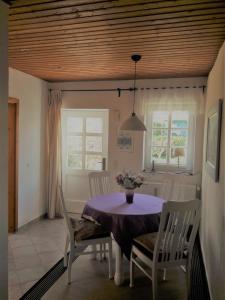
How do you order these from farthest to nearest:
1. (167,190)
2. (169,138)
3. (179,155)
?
(169,138), (179,155), (167,190)

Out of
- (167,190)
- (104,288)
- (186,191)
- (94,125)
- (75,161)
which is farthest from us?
(75,161)

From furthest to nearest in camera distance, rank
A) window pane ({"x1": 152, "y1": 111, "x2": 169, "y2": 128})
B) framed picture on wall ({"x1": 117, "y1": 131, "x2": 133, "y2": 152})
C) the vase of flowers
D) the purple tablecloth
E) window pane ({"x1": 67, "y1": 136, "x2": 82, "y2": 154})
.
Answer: window pane ({"x1": 67, "y1": 136, "x2": 82, "y2": 154})
framed picture on wall ({"x1": 117, "y1": 131, "x2": 133, "y2": 152})
window pane ({"x1": 152, "y1": 111, "x2": 169, "y2": 128})
the vase of flowers
the purple tablecloth

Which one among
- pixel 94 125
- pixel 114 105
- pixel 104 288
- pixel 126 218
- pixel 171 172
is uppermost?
pixel 114 105

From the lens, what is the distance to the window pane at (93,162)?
5254mm

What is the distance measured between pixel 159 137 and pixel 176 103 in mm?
662

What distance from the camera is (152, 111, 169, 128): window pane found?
4641mm

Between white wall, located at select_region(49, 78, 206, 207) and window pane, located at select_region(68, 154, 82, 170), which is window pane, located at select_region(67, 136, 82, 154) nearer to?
window pane, located at select_region(68, 154, 82, 170)

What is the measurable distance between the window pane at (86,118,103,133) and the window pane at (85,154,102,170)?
50 cm

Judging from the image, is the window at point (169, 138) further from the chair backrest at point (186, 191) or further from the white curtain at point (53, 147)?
the white curtain at point (53, 147)

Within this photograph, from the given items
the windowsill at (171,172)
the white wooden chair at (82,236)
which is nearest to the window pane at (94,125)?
the windowsill at (171,172)

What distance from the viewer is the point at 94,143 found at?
528 cm

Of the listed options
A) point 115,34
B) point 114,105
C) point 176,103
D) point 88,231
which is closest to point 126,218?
point 88,231

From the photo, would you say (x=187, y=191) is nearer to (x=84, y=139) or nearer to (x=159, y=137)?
(x=159, y=137)

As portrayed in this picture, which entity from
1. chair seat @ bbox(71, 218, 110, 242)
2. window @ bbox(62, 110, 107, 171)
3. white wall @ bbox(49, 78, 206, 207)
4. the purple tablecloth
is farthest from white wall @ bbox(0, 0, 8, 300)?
window @ bbox(62, 110, 107, 171)
